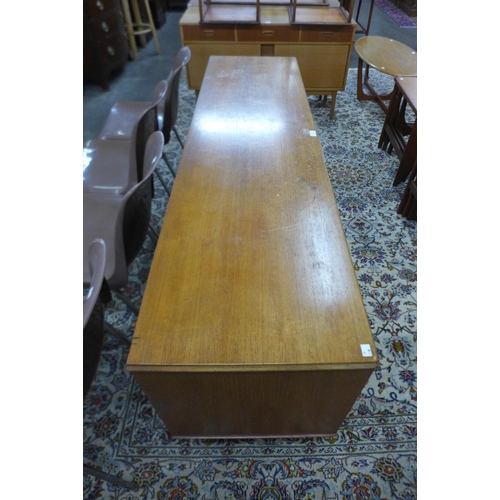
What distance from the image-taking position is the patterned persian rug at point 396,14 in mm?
4699

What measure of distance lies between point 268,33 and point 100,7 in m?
1.64

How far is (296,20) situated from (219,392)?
2.53m

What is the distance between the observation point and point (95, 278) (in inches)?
33.5

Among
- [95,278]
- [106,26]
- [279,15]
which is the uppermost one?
[279,15]

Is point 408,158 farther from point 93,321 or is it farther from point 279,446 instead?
point 93,321

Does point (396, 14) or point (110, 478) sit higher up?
point (396, 14)

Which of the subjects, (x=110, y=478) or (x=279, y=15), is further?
(x=279, y=15)

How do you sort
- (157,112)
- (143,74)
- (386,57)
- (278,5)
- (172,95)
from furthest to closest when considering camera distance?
(143,74)
(278,5)
(386,57)
(157,112)
(172,95)

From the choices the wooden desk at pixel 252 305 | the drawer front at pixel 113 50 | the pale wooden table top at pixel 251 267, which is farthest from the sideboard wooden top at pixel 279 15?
the wooden desk at pixel 252 305

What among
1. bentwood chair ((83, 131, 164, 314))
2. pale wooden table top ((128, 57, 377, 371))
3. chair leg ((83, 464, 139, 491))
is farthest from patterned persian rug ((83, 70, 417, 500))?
pale wooden table top ((128, 57, 377, 371))

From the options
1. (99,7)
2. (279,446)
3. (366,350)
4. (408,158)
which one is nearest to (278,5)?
(99,7)

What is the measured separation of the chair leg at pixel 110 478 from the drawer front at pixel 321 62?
266 cm

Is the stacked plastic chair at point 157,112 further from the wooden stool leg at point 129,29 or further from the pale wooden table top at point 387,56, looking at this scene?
the wooden stool leg at point 129,29

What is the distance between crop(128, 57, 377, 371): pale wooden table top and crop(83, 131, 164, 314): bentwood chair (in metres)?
0.12
